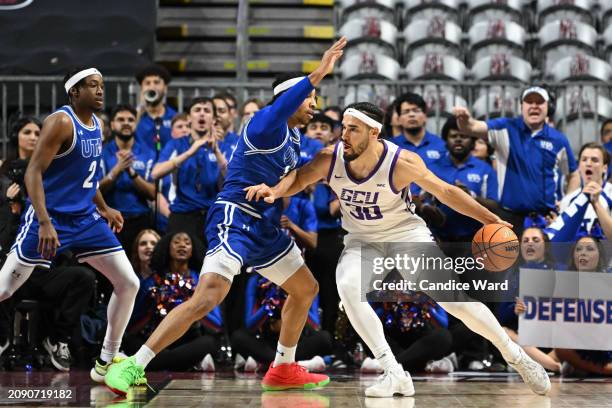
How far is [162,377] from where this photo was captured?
7.95 metres

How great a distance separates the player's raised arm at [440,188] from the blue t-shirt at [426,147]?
2449 mm

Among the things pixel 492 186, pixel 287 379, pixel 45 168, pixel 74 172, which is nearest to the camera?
pixel 45 168

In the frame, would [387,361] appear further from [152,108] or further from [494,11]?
[494,11]

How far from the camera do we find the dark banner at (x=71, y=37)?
38.2 feet

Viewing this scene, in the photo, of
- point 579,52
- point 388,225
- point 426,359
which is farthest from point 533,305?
point 579,52

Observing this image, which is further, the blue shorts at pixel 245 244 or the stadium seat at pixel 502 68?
the stadium seat at pixel 502 68

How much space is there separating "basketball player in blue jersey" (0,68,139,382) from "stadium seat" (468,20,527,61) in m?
6.96

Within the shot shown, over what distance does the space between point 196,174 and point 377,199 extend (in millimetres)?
2929

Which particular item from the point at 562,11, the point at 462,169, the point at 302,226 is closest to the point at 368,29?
the point at 562,11

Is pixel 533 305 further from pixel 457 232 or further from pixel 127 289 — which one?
pixel 127 289

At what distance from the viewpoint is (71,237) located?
7.07 metres

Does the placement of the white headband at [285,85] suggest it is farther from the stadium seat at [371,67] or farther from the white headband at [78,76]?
the stadium seat at [371,67]

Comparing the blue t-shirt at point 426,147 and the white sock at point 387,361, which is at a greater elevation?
the blue t-shirt at point 426,147

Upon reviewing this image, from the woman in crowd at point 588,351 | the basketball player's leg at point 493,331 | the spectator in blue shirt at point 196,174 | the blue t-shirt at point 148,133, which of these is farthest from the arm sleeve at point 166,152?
the woman in crowd at point 588,351
